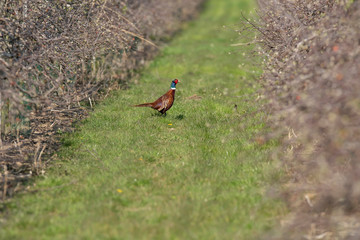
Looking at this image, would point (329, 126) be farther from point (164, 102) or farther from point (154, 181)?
point (164, 102)

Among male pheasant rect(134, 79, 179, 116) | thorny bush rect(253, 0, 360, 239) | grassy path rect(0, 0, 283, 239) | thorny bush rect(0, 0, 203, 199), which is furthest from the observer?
male pheasant rect(134, 79, 179, 116)

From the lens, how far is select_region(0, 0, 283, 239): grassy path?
6.21 m

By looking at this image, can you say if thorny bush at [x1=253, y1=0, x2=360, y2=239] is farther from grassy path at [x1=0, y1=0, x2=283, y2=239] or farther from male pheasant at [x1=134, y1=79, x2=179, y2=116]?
Result: male pheasant at [x1=134, y1=79, x2=179, y2=116]

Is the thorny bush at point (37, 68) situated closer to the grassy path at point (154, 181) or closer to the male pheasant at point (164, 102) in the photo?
the grassy path at point (154, 181)

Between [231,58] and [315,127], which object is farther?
[231,58]

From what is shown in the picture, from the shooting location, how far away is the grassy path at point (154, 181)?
621 cm

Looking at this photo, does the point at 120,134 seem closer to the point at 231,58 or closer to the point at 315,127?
the point at 315,127

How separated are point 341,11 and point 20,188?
567 cm

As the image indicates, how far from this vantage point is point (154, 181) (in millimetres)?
7766

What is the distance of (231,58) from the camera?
21.7 metres

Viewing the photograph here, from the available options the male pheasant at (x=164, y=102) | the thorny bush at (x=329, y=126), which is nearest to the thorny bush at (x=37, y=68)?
the male pheasant at (x=164, y=102)

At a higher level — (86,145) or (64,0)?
(64,0)

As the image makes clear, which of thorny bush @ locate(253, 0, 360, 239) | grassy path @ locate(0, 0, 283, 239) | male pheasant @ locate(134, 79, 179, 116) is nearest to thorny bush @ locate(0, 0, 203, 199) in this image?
grassy path @ locate(0, 0, 283, 239)

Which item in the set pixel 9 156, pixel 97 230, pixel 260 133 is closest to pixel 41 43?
pixel 9 156
